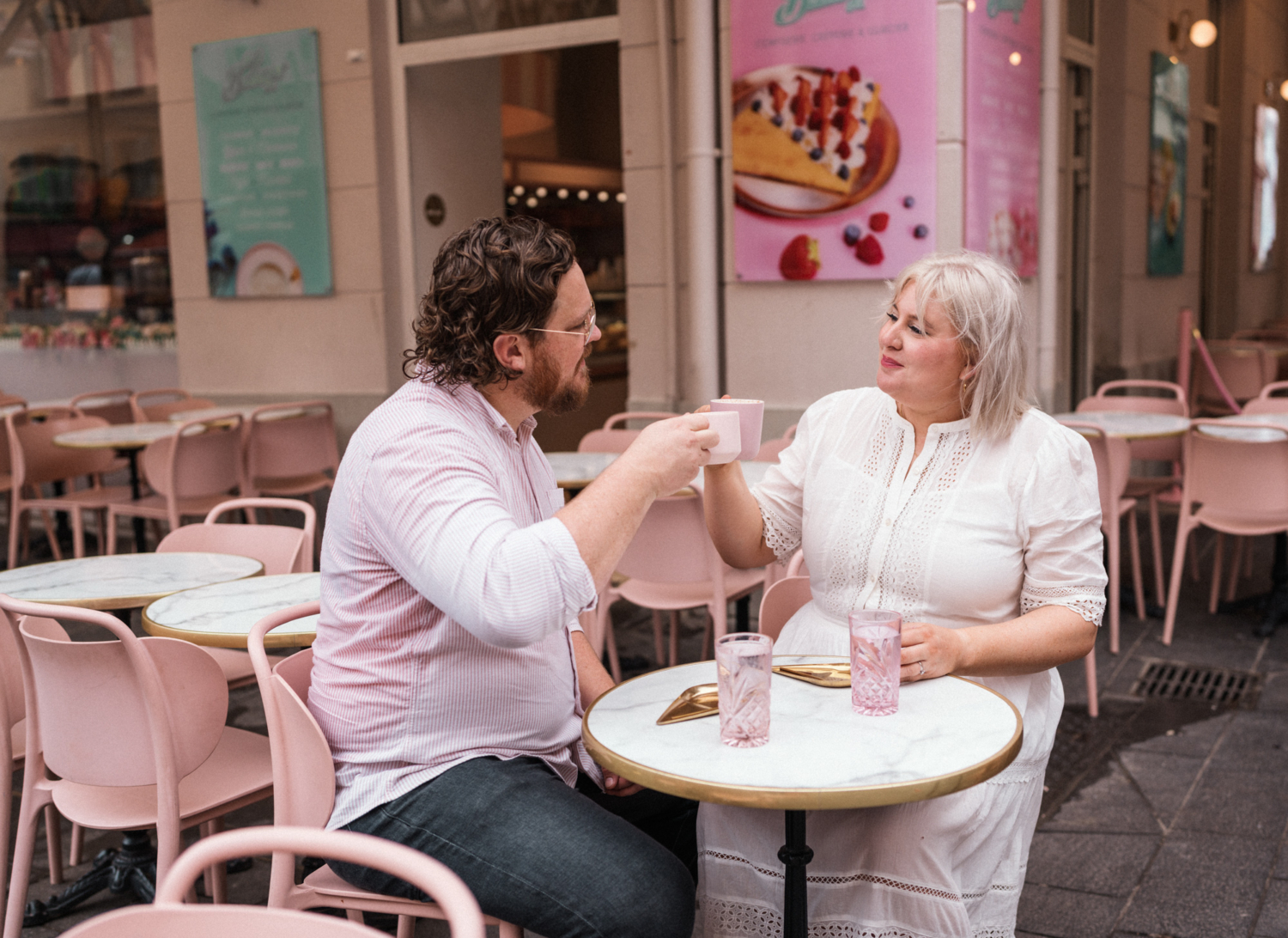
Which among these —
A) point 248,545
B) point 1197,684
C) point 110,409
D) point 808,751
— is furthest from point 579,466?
point 110,409

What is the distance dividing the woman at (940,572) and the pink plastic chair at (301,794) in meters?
0.49

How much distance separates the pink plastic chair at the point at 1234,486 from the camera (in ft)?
14.0

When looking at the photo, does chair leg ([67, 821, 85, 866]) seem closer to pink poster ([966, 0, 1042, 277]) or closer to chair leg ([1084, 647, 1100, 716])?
chair leg ([1084, 647, 1100, 716])

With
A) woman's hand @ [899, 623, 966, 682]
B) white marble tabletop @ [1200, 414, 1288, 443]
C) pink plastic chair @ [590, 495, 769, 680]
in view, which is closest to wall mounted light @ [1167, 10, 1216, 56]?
white marble tabletop @ [1200, 414, 1288, 443]

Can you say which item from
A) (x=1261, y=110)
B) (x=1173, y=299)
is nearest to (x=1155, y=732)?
(x=1173, y=299)

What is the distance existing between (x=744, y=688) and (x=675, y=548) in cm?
202

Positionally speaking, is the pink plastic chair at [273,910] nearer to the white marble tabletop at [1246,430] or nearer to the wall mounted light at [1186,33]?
the white marble tabletop at [1246,430]

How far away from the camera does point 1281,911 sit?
2512 mm

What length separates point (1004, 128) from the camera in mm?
5402

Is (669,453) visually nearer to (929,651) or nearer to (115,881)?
(929,651)

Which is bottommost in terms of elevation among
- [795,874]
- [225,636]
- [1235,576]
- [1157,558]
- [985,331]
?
[1235,576]

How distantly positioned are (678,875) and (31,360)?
27.4 ft

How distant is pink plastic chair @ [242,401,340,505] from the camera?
5.51 meters

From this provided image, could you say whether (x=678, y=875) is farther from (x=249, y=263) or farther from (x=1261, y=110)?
(x=1261, y=110)
